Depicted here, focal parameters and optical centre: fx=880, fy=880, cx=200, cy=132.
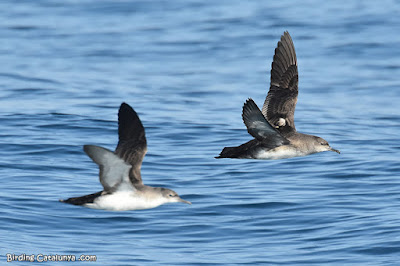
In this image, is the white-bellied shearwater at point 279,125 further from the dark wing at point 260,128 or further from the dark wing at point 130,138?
the dark wing at point 130,138

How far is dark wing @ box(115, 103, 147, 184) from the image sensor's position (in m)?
9.19

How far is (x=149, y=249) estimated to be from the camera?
15266mm

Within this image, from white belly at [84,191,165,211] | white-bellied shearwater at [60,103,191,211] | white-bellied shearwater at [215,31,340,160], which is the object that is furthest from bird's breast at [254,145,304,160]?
white belly at [84,191,165,211]

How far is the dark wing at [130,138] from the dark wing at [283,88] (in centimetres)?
355

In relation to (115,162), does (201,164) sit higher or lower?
lower

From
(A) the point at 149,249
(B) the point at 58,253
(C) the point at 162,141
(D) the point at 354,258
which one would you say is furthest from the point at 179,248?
(C) the point at 162,141

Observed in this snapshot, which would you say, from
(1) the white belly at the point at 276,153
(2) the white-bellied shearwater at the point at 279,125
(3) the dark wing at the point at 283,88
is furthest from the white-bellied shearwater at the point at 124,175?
(3) the dark wing at the point at 283,88

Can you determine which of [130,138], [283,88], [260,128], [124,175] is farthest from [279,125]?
[124,175]

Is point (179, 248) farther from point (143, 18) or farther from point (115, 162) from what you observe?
point (143, 18)

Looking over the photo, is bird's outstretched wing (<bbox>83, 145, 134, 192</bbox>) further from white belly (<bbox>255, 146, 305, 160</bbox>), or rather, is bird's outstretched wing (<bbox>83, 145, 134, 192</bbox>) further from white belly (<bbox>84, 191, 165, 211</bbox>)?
→ white belly (<bbox>255, 146, 305, 160</bbox>)

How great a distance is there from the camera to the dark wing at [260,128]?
10695 mm

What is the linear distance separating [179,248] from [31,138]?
217 inches

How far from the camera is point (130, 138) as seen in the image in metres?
9.35

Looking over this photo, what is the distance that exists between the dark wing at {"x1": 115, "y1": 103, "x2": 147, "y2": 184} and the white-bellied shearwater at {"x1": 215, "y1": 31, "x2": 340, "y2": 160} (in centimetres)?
172
